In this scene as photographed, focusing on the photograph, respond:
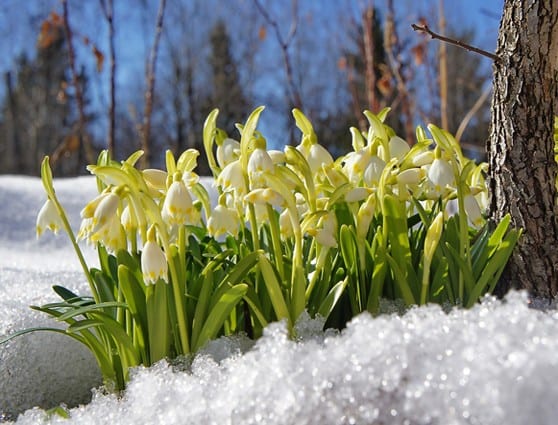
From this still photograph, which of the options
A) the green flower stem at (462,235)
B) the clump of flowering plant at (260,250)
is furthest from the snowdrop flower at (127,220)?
the green flower stem at (462,235)

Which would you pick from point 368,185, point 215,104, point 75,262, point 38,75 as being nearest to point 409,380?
point 368,185

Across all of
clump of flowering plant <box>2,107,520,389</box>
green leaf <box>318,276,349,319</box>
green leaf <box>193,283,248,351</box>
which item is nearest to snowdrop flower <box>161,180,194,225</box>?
clump of flowering plant <box>2,107,520,389</box>

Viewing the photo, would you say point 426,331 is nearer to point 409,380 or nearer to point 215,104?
point 409,380

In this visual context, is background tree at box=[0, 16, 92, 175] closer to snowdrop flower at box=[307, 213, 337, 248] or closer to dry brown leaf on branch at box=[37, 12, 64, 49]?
dry brown leaf on branch at box=[37, 12, 64, 49]

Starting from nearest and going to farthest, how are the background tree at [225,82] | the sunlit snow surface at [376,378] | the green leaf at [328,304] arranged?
the sunlit snow surface at [376,378], the green leaf at [328,304], the background tree at [225,82]

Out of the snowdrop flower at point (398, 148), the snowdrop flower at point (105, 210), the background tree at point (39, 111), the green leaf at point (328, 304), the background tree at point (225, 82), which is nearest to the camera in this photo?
the snowdrop flower at point (105, 210)

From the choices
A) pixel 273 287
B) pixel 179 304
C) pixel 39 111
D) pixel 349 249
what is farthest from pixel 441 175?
pixel 39 111

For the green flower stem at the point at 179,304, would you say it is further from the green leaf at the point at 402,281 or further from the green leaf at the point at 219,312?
the green leaf at the point at 402,281
